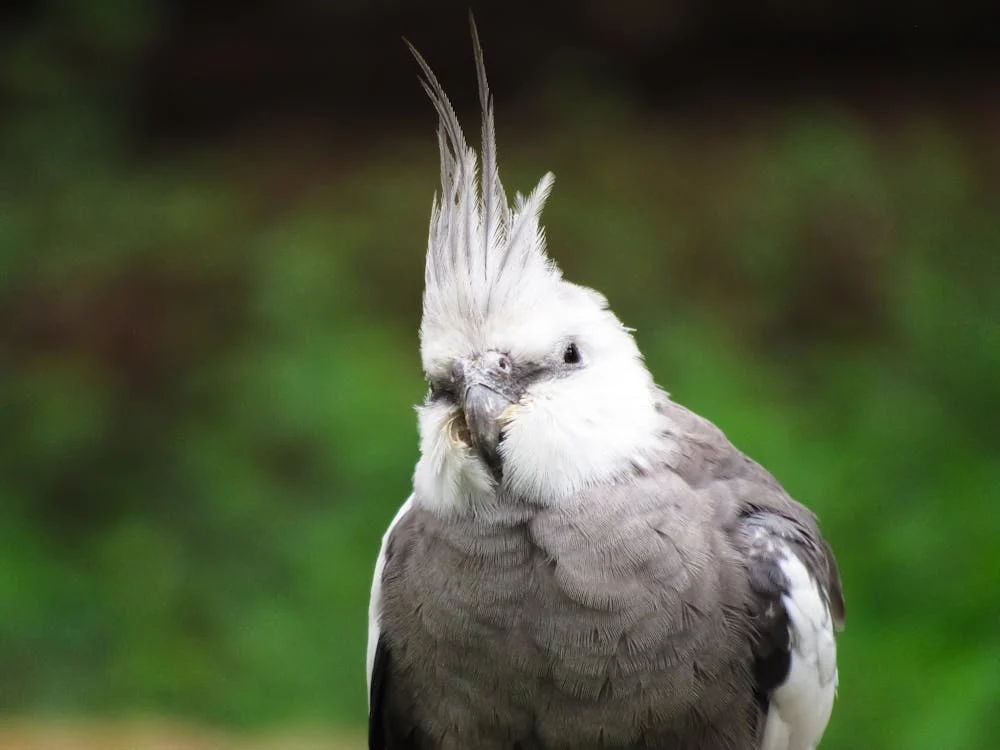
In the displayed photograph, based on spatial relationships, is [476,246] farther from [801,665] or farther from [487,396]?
[801,665]

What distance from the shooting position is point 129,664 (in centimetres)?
523

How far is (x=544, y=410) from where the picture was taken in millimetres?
2590

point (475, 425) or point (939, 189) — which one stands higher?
point (939, 189)

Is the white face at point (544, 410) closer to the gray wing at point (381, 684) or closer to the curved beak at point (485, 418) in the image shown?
the curved beak at point (485, 418)

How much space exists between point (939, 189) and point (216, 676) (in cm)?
413

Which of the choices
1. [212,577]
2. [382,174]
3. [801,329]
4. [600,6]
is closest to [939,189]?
[801,329]

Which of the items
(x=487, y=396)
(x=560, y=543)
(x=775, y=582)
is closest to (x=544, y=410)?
(x=487, y=396)

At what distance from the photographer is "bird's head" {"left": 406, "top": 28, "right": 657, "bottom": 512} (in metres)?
2.59

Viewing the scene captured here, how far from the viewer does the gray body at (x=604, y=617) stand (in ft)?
8.59

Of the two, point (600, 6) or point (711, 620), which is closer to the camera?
point (711, 620)

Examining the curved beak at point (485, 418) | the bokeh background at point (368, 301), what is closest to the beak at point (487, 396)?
the curved beak at point (485, 418)

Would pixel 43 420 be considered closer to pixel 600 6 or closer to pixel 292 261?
pixel 292 261

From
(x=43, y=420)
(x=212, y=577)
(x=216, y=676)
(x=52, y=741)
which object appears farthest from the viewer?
(x=43, y=420)

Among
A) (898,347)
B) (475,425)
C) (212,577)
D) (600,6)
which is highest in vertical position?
(600,6)
